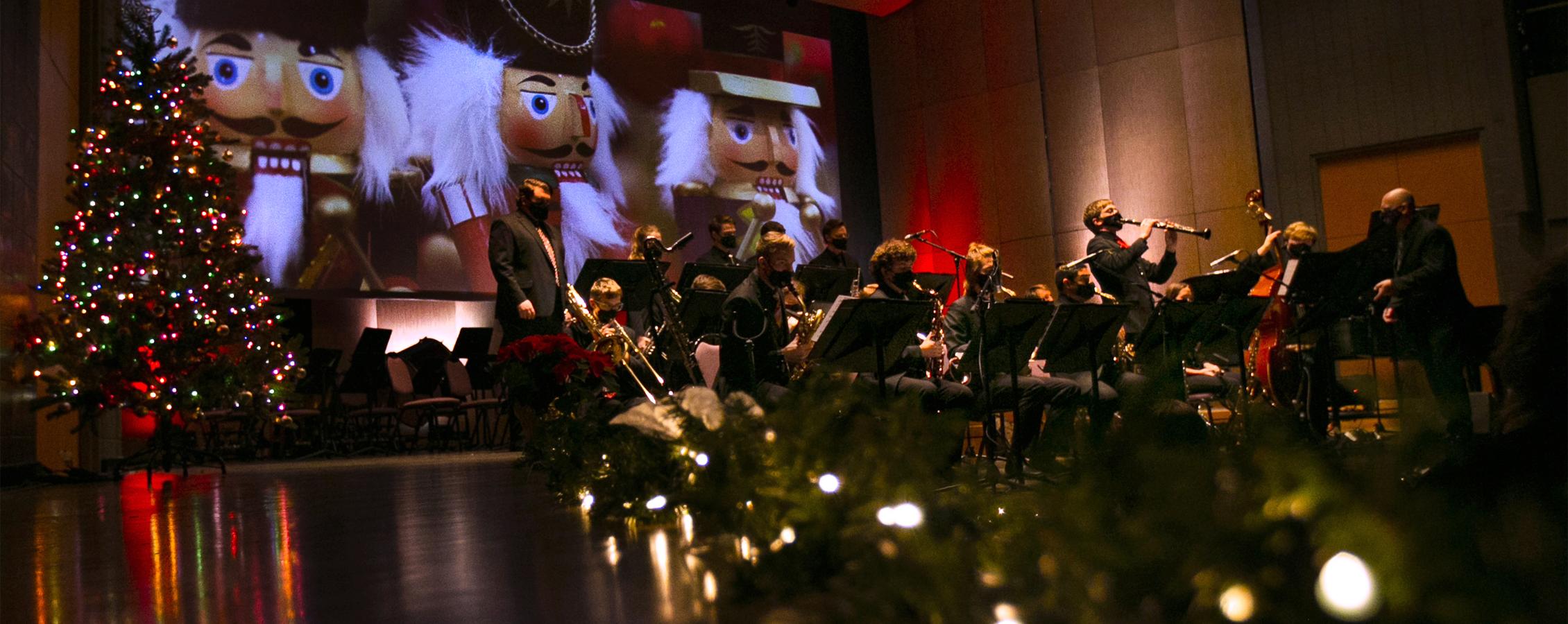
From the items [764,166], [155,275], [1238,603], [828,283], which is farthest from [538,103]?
[1238,603]

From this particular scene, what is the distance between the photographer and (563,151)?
10.3 meters

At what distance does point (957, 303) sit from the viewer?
541 cm

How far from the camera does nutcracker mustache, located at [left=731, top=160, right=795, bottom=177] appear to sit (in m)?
11.2

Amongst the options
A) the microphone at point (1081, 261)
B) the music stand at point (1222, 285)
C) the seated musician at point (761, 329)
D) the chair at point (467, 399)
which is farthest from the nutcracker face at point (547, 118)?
the music stand at point (1222, 285)

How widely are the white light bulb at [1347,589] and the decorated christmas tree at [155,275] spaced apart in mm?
7804

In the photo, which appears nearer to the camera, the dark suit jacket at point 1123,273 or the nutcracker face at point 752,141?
the dark suit jacket at point 1123,273

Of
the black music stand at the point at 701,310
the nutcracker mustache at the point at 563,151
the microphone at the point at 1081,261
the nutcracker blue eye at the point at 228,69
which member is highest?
the nutcracker blue eye at the point at 228,69

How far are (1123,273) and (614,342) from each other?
2.81 meters

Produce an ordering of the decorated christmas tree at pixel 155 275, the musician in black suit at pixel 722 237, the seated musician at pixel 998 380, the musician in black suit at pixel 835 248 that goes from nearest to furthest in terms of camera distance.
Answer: the seated musician at pixel 998 380, the musician in black suit at pixel 722 237, the musician in black suit at pixel 835 248, the decorated christmas tree at pixel 155 275

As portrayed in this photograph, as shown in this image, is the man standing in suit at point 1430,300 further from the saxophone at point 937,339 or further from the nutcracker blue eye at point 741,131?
the nutcracker blue eye at point 741,131

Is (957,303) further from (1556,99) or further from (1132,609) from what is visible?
(1556,99)

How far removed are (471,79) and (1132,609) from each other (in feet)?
32.0

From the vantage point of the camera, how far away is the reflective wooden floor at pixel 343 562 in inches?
71.2

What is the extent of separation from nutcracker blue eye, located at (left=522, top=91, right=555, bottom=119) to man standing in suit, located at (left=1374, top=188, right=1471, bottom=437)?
23.1 feet
